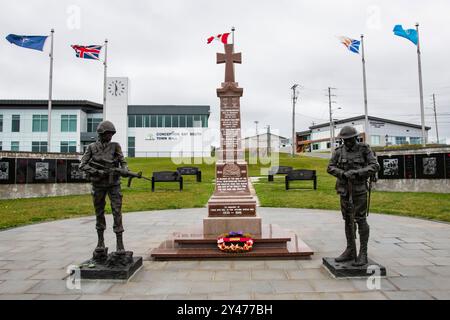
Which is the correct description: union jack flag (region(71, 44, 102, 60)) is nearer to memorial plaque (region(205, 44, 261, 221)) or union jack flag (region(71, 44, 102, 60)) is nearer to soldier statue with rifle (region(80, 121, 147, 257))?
memorial plaque (region(205, 44, 261, 221))

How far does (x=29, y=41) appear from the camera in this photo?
1612cm

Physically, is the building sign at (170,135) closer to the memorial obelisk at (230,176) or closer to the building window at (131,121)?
the building window at (131,121)

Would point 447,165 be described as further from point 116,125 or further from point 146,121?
point 116,125

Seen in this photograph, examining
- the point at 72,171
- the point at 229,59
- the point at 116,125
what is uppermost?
the point at 116,125

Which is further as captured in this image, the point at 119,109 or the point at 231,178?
the point at 119,109

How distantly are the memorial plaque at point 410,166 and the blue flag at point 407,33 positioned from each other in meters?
7.29

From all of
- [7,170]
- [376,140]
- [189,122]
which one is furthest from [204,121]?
[376,140]

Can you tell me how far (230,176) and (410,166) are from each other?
12.7 meters

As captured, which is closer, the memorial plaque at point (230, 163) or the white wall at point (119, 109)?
the memorial plaque at point (230, 163)

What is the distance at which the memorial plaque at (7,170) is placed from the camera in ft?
47.9

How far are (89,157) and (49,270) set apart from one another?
1944mm

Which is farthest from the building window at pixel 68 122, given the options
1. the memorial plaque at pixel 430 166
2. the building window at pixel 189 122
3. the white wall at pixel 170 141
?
the memorial plaque at pixel 430 166

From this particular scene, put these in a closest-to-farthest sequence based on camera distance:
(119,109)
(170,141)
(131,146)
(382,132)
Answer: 1. (119,109)
2. (170,141)
3. (131,146)
4. (382,132)
